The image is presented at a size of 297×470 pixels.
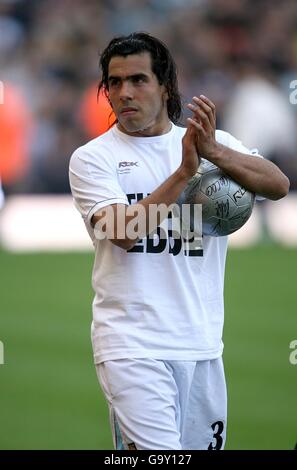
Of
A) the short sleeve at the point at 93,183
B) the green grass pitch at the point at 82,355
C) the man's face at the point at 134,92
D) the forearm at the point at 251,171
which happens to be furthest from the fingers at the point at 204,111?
the green grass pitch at the point at 82,355

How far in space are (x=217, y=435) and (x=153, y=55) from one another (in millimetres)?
1834

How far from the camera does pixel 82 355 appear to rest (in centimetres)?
1080

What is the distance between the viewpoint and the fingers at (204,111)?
184 inches

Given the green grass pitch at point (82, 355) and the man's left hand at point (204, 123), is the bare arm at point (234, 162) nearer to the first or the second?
the man's left hand at point (204, 123)

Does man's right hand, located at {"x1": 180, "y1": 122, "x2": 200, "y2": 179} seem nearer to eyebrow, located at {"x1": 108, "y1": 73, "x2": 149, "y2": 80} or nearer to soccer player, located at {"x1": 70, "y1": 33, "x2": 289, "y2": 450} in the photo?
soccer player, located at {"x1": 70, "y1": 33, "x2": 289, "y2": 450}

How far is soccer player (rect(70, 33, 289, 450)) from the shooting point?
479 centimetres

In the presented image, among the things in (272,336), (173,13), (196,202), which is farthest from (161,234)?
(173,13)

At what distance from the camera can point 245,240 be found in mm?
18234

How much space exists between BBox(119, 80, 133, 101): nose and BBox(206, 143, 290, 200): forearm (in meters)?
0.50

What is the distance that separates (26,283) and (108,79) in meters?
9.73

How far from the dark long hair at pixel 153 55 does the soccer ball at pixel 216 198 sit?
1.71ft

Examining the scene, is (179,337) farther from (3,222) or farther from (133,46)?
(3,222)

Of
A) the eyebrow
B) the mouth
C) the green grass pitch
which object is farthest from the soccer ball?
the green grass pitch

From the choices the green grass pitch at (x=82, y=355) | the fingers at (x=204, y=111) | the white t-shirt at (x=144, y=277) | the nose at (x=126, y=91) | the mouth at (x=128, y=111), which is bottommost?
the green grass pitch at (x=82, y=355)
